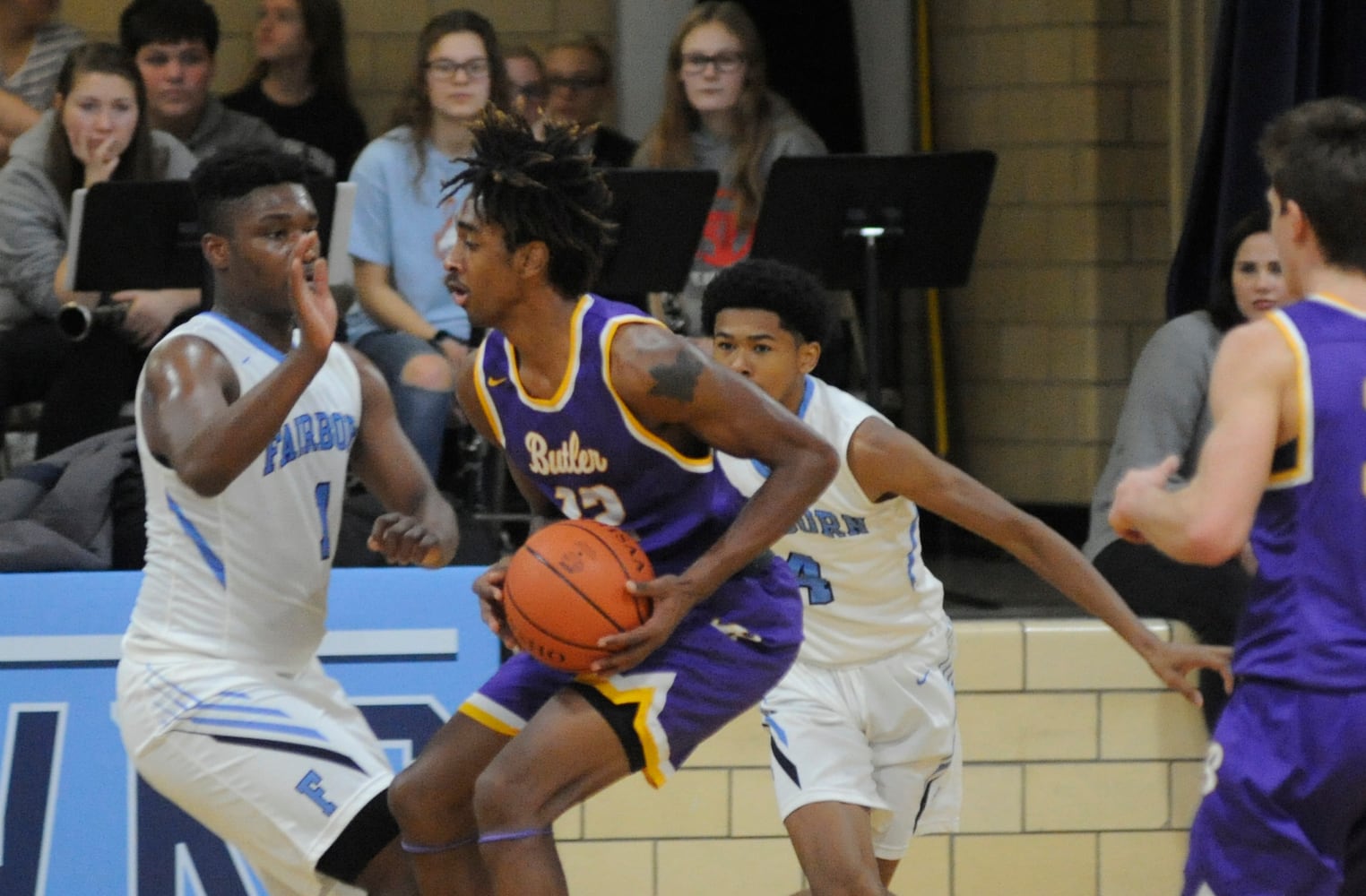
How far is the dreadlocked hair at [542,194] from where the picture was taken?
386 centimetres

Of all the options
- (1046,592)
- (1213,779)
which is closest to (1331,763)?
(1213,779)

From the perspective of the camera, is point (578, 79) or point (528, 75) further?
point (578, 79)

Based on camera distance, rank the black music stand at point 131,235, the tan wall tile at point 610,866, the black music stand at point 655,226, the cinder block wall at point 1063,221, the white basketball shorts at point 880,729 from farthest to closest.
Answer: the cinder block wall at point 1063,221 < the black music stand at point 655,226 < the black music stand at point 131,235 < the tan wall tile at point 610,866 < the white basketball shorts at point 880,729

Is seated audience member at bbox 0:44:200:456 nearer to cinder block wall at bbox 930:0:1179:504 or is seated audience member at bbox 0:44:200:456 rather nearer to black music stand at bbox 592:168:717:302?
black music stand at bbox 592:168:717:302

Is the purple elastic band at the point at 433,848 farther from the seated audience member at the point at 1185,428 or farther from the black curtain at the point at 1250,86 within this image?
the black curtain at the point at 1250,86

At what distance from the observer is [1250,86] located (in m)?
6.16

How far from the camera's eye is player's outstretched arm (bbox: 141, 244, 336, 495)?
388 centimetres

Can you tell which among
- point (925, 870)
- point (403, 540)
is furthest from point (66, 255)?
point (925, 870)

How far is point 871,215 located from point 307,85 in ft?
7.45

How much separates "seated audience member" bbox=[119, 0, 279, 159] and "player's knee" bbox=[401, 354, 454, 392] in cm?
114

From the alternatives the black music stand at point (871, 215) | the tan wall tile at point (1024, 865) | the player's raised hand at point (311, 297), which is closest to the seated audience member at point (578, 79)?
the black music stand at point (871, 215)

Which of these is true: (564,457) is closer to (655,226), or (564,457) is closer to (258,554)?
(258,554)

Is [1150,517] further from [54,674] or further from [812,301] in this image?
[54,674]

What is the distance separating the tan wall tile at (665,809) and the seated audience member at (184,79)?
2689 mm
